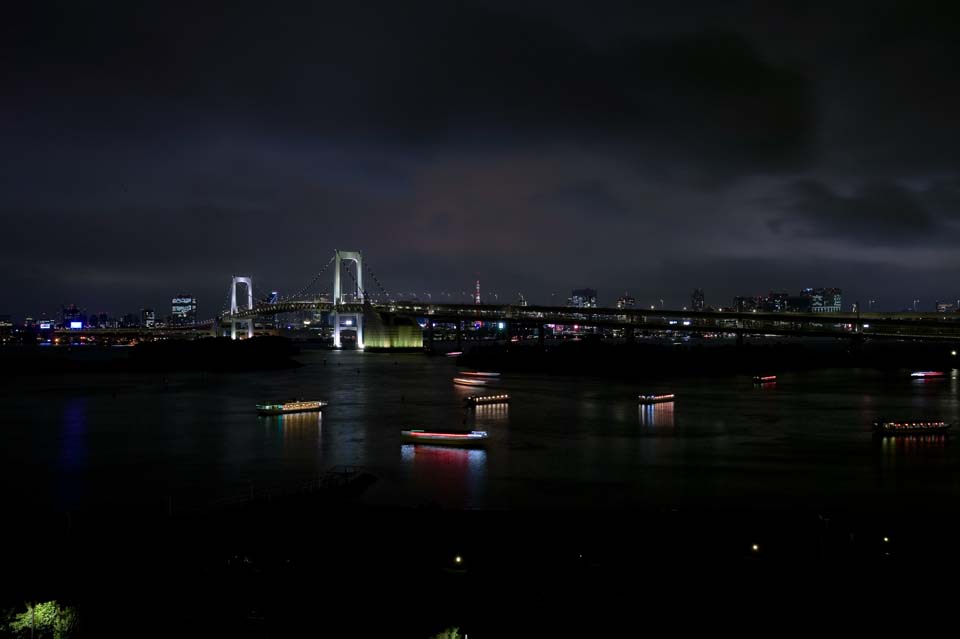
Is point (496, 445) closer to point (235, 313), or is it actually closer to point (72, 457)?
point (72, 457)

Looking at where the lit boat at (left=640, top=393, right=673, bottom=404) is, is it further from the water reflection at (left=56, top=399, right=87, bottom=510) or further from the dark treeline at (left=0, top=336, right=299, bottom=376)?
the dark treeline at (left=0, top=336, right=299, bottom=376)

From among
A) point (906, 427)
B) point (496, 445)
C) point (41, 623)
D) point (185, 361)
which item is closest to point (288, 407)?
point (496, 445)

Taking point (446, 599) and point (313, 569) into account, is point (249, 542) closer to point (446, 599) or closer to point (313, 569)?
point (313, 569)

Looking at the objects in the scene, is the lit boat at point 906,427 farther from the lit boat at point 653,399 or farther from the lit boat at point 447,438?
the lit boat at point 447,438

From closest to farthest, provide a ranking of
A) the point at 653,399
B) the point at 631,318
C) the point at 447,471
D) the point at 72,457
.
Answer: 1. the point at 447,471
2. the point at 72,457
3. the point at 653,399
4. the point at 631,318

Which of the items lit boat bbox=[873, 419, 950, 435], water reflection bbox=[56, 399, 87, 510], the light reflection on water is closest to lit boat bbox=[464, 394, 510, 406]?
the light reflection on water

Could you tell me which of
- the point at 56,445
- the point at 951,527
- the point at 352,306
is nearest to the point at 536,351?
the point at 352,306
